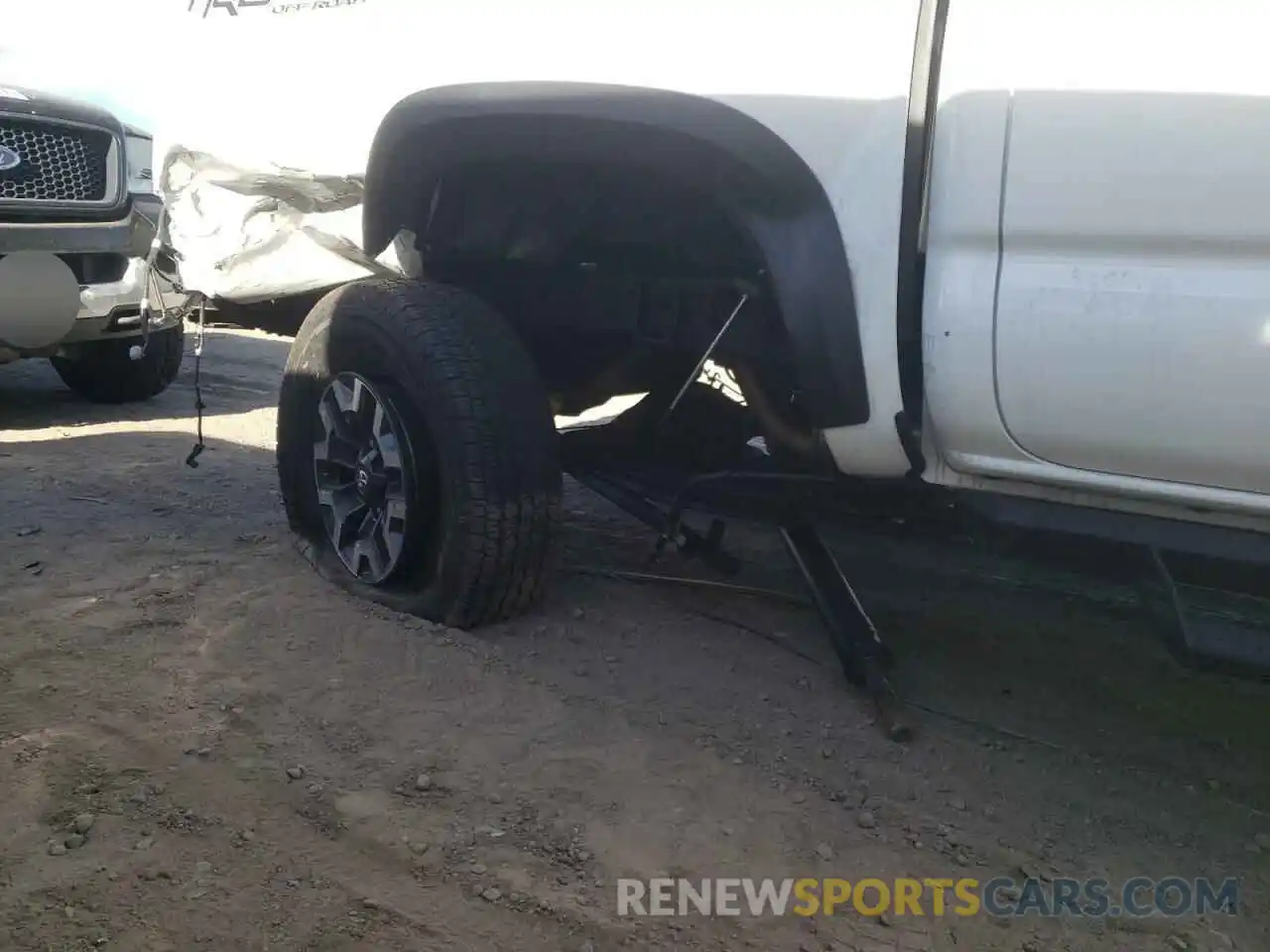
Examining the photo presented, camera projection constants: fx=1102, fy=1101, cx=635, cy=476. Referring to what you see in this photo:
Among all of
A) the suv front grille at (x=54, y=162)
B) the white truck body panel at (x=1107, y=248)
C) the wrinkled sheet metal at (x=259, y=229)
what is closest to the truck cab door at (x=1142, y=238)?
the white truck body panel at (x=1107, y=248)

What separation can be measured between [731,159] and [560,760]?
1.25 metres

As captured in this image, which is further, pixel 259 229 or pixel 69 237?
pixel 69 237

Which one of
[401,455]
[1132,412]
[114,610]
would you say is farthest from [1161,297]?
[114,610]

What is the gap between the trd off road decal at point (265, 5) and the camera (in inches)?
113

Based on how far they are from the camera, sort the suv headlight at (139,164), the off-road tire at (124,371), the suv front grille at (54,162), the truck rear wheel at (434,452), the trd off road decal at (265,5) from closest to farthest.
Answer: the truck rear wheel at (434,452), the trd off road decal at (265,5), the suv front grille at (54,162), the suv headlight at (139,164), the off-road tire at (124,371)

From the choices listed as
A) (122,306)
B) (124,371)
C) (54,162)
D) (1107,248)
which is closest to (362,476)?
(1107,248)

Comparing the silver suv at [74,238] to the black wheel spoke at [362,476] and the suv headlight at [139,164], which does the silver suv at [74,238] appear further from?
the black wheel spoke at [362,476]

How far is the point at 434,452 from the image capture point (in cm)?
270

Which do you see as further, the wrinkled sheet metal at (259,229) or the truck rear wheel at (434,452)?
the wrinkled sheet metal at (259,229)

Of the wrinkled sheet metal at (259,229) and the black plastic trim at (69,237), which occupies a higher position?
the wrinkled sheet metal at (259,229)

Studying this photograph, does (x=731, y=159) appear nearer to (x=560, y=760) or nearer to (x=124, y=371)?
(x=560, y=760)

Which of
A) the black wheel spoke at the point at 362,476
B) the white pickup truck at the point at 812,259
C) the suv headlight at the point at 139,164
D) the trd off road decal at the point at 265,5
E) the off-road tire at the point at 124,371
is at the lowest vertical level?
the off-road tire at the point at 124,371

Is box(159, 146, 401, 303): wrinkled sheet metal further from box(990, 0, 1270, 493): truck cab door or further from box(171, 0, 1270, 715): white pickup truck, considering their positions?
box(990, 0, 1270, 493): truck cab door

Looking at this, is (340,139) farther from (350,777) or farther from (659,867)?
(659,867)
